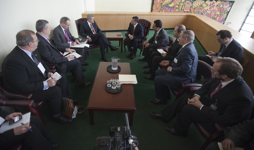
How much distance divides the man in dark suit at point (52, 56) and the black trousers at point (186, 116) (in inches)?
72.0

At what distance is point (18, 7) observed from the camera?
6.49 ft

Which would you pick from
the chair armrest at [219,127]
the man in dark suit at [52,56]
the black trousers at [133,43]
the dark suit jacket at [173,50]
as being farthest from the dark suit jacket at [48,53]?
the chair armrest at [219,127]

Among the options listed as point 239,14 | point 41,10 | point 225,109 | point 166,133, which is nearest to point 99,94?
point 166,133

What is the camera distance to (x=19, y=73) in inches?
62.9

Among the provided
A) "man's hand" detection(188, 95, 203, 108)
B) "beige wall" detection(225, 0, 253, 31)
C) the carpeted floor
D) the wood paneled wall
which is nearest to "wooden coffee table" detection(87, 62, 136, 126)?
the carpeted floor

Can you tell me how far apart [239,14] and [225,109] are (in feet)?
30.8

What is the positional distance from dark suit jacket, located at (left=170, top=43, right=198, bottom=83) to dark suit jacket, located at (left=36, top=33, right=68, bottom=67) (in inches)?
87.6

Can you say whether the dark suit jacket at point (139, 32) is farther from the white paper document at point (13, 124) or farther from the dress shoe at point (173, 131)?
the white paper document at point (13, 124)

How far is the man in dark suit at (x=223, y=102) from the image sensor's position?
133 centimetres

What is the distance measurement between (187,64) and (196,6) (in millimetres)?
7091

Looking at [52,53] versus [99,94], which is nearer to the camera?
[99,94]

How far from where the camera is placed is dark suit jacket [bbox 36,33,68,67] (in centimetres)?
228

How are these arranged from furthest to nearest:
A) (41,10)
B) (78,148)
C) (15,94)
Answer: (41,10) < (78,148) < (15,94)

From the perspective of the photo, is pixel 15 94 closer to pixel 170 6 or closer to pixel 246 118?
pixel 246 118
